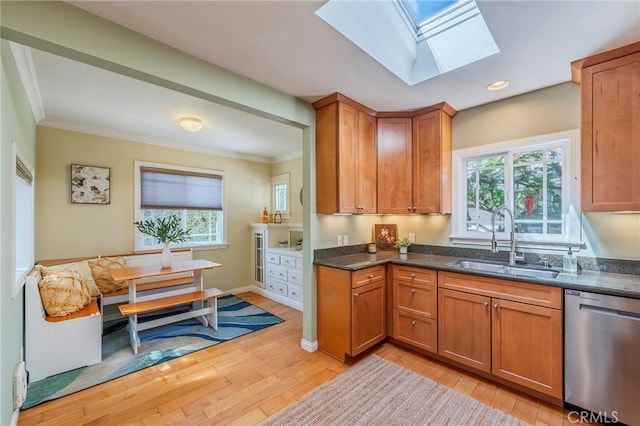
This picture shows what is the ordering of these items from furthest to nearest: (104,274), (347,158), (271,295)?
(271,295)
(104,274)
(347,158)

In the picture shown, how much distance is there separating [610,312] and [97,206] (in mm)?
5222

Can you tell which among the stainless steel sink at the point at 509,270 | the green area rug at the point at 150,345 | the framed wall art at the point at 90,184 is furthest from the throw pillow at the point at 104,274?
the stainless steel sink at the point at 509,270

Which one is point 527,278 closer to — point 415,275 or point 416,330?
point 415,275

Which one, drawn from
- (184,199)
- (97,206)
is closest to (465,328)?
(184,199)

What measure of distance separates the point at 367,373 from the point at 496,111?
2.80 metres

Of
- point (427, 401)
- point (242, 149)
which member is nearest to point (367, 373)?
point (427, 401)

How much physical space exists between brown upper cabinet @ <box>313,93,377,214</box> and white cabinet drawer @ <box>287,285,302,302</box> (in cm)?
169

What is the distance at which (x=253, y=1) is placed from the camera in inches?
56.9

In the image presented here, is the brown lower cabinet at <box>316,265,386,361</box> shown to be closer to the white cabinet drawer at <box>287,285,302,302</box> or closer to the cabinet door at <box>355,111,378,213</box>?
the cabinet door at <box>355,111,378,213</box>

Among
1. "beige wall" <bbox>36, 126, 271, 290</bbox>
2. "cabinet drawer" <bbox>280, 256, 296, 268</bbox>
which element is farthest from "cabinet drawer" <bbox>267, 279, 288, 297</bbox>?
"beige wall" <bbox>36, 126, 271, 290</bbox>

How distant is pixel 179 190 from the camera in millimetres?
4332

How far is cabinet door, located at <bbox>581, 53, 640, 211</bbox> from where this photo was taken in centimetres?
184

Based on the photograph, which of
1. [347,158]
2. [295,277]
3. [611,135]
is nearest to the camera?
[611,135]

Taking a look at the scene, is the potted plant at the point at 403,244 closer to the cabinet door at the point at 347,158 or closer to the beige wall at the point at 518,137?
the beige wall at the point at 518,137
